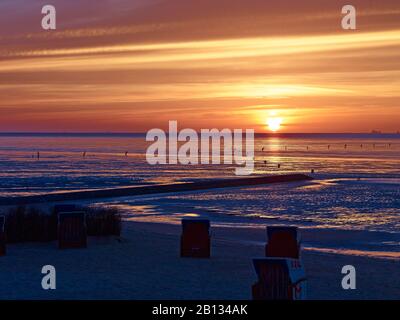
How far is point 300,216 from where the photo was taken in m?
32.4

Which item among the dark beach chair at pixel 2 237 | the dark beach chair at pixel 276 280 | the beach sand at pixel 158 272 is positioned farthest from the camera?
the dark beach chair at pixel 2 237

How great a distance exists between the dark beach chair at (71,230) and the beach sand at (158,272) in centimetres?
33

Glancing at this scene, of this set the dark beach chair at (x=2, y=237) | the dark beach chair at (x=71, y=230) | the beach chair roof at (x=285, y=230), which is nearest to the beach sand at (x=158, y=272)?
the dark beach chair at (x=2, y=237)

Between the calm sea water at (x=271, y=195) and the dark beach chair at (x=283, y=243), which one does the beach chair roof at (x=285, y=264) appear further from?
the calm sea water at (x=271, y=195)

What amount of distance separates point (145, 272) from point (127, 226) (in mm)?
9726

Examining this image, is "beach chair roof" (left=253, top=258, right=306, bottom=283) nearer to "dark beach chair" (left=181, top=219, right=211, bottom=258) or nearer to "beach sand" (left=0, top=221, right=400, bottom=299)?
"beach sand" (left=0, top=221, right=400, bottom=299)

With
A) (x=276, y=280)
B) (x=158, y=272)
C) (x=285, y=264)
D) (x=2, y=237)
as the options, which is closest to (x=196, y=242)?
(x=158, y=272)

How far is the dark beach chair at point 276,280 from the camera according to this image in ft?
43.3

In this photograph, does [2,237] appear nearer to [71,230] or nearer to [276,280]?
[71,230]

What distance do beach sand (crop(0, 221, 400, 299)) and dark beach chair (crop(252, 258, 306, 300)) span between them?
4.28 feet

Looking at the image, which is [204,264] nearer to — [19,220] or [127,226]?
[19,220]

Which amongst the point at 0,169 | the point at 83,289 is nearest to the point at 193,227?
the point at 83,289

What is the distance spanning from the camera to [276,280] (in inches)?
523

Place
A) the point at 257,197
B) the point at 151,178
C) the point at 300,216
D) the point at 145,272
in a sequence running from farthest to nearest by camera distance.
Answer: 1. the point at 151,178
2. the point at 257,197
3. the point at 300,216
4. the point at 145,272
